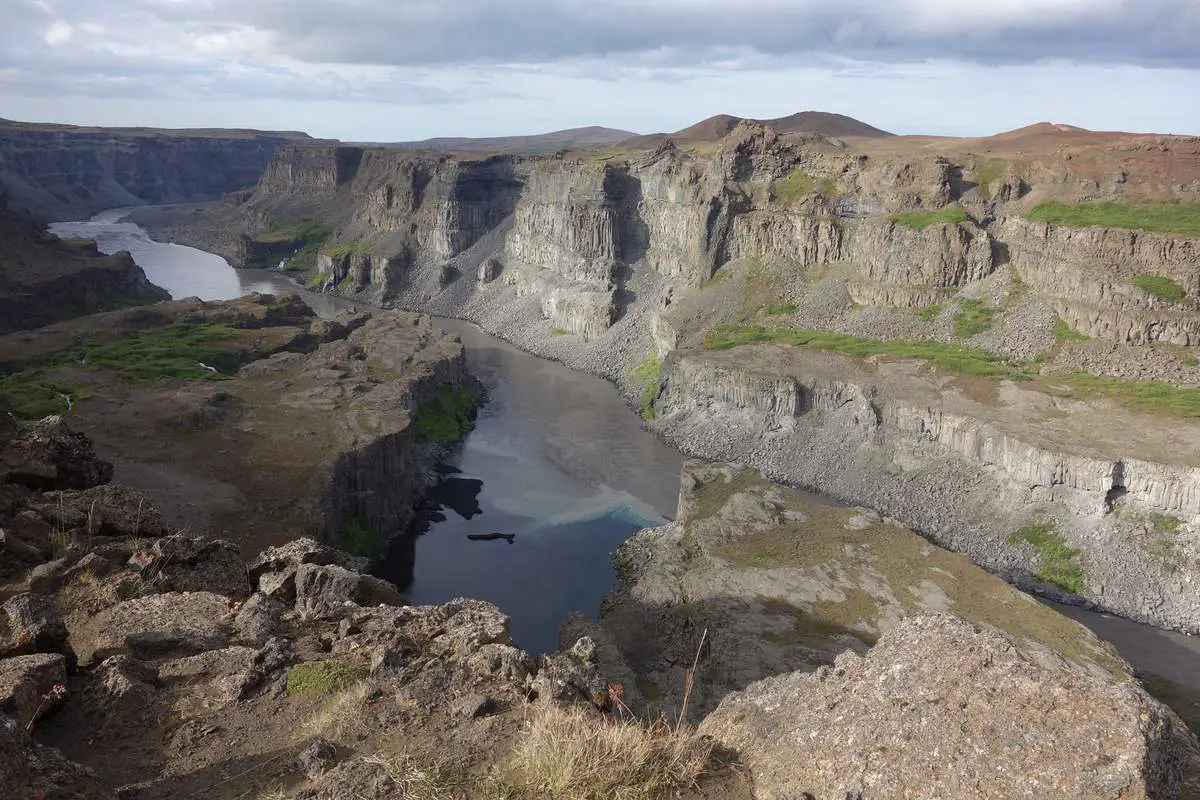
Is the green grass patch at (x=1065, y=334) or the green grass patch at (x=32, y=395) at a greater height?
the green grass patch at (x=1065, y=334)

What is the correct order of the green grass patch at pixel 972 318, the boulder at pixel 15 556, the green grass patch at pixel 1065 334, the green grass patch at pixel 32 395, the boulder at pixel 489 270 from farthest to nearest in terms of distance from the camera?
1. the boulder at pixel 489 270
2. the green grass patch at pixel 972 318
3. the green grass patch at pixel 1065 334
4. the green grass patch at pixel 32 395
5. the boulder at pixel 15 556

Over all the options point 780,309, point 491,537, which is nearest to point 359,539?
point 491,537

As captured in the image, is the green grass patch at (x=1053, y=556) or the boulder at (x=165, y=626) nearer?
the boulder at (x=165, y=626)

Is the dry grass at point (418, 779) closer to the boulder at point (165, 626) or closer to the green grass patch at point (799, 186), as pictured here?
the boulder at point (165, 626)

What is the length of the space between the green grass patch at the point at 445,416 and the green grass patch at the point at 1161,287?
57349 millimetres

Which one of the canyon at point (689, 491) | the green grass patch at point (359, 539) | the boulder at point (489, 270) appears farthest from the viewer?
the boulder at point (489, 270)

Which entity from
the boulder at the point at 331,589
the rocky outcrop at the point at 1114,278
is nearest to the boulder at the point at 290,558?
the boulder at the point at 331,589

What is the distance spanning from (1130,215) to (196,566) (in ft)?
269

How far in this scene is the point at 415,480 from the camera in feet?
187

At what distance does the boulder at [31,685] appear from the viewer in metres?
12.7

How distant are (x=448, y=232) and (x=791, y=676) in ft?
390

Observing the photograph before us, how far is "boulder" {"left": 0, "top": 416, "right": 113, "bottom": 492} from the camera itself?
82.6 feet

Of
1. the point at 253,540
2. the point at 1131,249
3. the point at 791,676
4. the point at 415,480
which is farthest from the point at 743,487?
the point at 1131,249

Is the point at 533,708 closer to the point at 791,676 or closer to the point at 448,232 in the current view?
the point at 791,676
